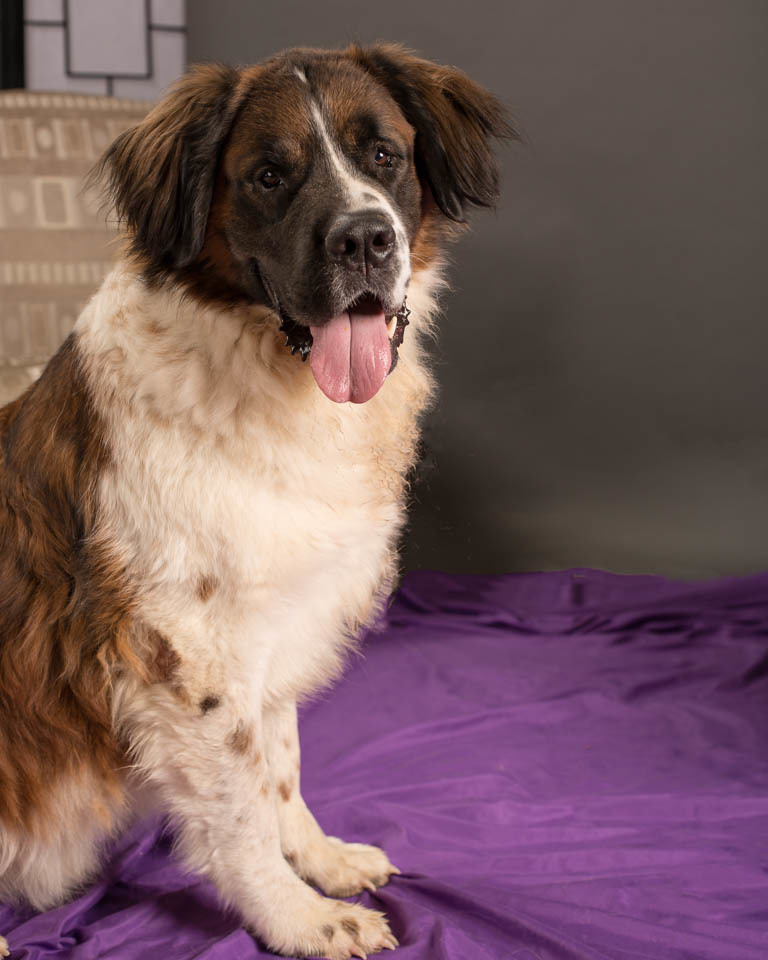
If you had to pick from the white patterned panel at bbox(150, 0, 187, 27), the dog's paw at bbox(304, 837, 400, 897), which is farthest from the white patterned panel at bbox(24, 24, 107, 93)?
the dog's paw at bbox(304, 837, 400, 897)

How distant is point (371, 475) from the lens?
244 centimetres

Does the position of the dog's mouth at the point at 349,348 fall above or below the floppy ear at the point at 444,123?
below

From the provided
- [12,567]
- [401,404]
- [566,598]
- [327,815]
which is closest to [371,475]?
[401,404]

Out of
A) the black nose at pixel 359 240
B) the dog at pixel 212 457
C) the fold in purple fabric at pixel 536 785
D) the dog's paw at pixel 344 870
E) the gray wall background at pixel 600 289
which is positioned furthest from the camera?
the gray wall background at pixel 600 289

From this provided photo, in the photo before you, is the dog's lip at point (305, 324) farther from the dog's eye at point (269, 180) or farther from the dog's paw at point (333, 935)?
the dog's paw at point (333, 935)

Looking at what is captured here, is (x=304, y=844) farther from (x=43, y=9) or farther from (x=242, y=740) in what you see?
(x=43, y=9)

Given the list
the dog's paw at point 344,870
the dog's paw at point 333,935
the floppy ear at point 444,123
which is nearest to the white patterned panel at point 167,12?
the floppy ear at point 444,123

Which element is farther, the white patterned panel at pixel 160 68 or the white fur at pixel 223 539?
the white patterned panel at pixel 160 68

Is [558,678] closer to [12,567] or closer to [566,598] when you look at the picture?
[566,598]

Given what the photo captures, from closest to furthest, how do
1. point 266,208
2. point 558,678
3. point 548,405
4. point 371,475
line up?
point 266,208
point 371,475
point 558,678
point 548,405

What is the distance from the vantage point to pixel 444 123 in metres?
2.42

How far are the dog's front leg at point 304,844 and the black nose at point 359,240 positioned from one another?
3.73ft

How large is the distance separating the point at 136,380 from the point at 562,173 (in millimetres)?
2842

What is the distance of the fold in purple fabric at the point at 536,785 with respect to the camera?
253cm
